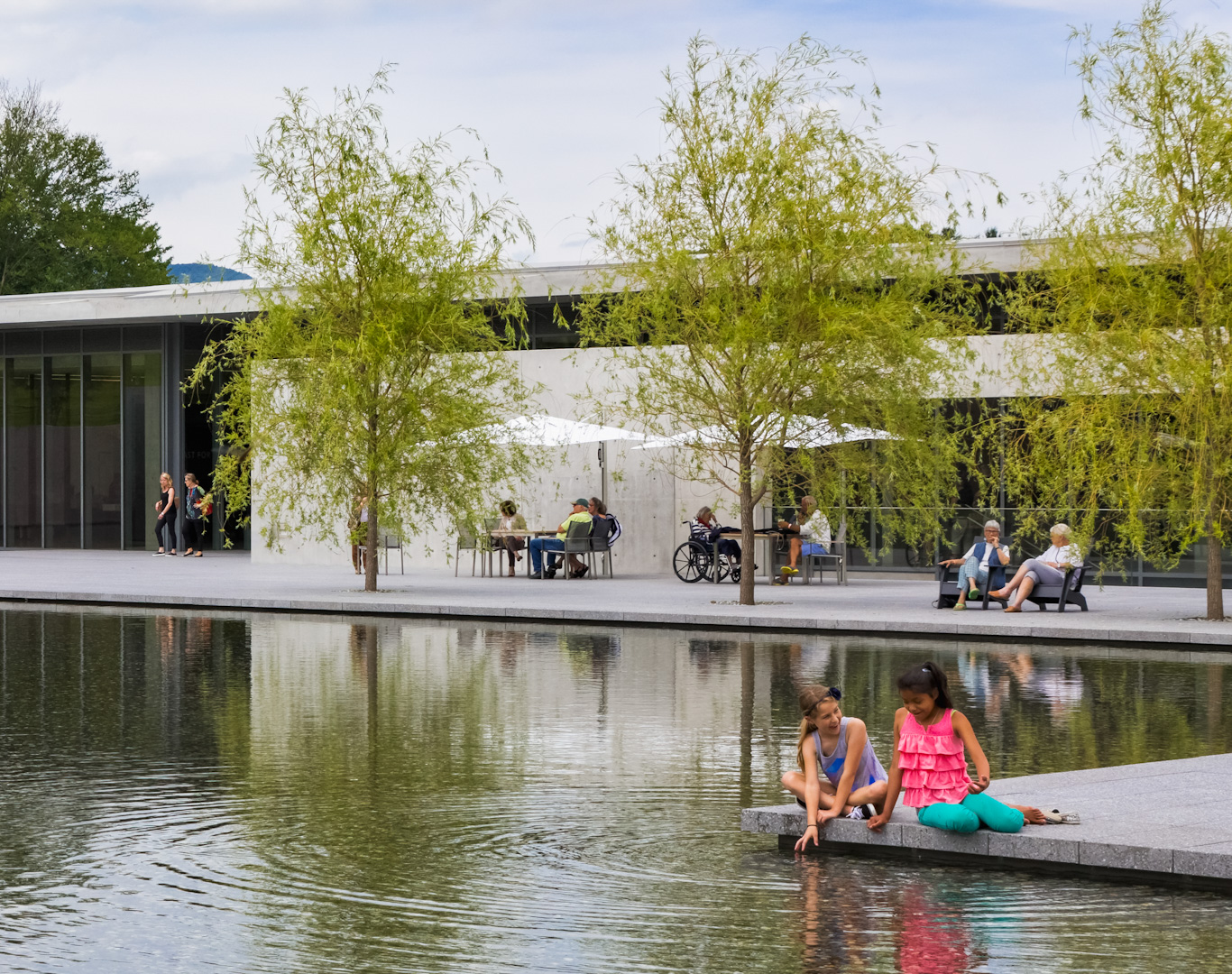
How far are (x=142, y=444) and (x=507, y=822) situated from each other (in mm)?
34938

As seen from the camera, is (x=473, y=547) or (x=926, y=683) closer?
(x=926, y=683)

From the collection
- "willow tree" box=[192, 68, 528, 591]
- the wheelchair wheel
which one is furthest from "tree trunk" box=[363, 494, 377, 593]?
the wheelchair wheel

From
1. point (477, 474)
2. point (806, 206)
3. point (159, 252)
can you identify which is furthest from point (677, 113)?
point (159, 252)

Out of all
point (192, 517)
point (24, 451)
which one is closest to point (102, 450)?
point (24, 451)

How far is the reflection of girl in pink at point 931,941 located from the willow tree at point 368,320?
18.4 meters

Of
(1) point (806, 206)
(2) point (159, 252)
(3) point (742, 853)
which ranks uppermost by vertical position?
(2) point (159, 252)

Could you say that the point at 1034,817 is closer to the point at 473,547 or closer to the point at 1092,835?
the point at 1092,835

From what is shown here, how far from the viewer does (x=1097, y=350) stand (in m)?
20.2

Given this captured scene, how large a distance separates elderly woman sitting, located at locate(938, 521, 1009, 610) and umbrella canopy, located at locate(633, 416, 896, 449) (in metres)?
1.80

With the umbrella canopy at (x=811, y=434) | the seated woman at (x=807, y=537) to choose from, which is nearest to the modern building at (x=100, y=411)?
the seated woman at (x=807, y=537)

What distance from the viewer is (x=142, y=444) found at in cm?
4128

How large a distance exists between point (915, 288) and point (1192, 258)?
376 centimetres

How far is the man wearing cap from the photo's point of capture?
29.0 meters

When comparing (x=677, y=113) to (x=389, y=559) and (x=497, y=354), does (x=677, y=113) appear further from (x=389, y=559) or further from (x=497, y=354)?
(x=389, y=559)
